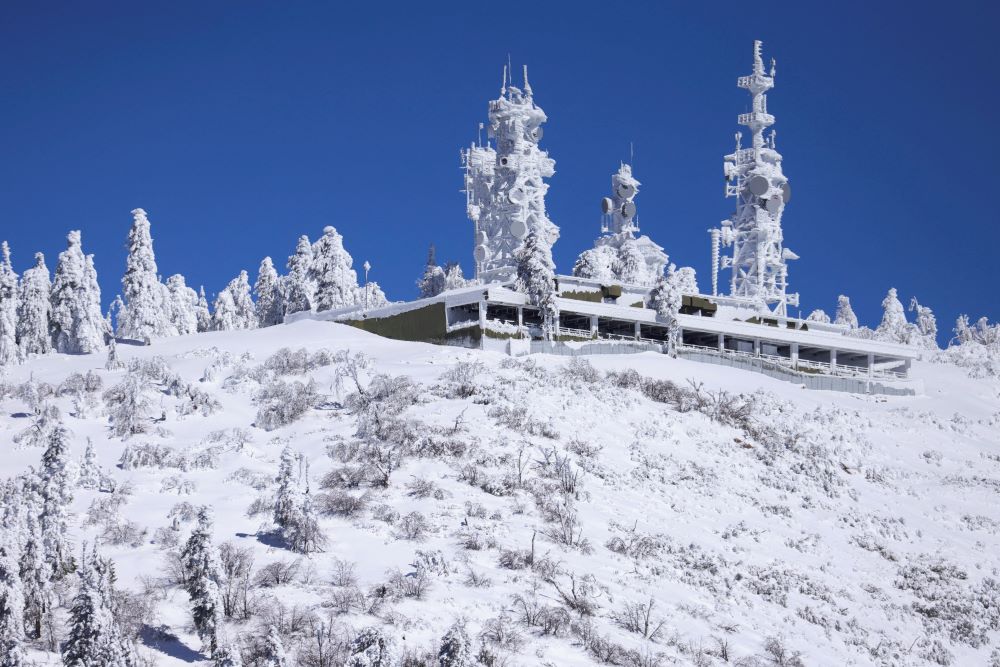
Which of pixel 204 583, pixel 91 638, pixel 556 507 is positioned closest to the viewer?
pixel 91 638

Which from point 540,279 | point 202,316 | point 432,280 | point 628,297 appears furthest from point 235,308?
point 540,279

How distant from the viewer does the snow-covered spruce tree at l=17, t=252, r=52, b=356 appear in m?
79.9

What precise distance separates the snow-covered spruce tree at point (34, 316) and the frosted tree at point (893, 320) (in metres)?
79.3

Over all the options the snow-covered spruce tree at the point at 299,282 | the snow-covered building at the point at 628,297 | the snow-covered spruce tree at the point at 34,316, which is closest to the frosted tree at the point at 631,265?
the snow-covered building at the point at 628,297

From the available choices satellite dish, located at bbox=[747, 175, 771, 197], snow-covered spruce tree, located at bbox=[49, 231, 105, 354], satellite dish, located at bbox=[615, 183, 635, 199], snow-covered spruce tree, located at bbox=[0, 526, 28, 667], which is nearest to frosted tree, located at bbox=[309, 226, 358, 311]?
snow-covered spruce tree, located at bbox=[49, 231, 105, 354]

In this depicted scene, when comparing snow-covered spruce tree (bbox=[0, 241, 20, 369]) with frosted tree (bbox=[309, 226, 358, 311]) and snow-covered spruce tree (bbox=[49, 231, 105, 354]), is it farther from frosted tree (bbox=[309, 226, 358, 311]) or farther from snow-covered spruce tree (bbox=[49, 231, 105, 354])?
frosted tree (bbox=[309, 226, 358, 311])

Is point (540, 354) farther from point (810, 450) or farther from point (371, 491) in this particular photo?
point (371, 491)

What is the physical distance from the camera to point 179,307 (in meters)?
106

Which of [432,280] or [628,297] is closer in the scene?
[628,297]

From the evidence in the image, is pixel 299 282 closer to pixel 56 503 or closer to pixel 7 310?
pixel 7 310

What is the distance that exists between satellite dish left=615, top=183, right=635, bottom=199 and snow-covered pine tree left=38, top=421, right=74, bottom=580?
7264 centimetres

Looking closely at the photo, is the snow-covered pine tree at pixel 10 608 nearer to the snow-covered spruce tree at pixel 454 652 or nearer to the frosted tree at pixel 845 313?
the snow-covered spruce tree at pixel 454 652

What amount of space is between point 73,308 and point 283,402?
1530 inches

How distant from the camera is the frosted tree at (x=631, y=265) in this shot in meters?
93.1
